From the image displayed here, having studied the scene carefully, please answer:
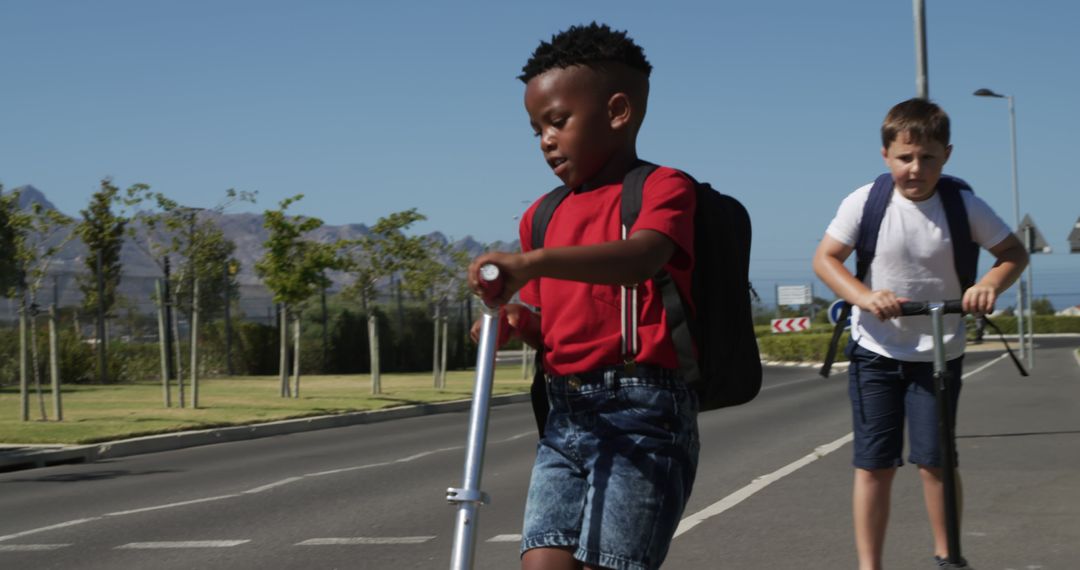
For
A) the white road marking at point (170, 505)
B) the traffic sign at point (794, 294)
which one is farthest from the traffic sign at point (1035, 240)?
the traffic sign at point (794, 294)

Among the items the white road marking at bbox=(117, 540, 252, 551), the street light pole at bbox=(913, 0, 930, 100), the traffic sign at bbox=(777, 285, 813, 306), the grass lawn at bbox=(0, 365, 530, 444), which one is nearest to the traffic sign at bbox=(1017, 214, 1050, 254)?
the grass lawn at bbox=(0, 365, 530, 444)

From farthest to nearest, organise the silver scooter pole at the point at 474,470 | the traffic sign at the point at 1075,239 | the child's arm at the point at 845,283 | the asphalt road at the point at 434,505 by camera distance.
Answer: the traffic sign at the point at 1075,239
the asphalt road at the point at 434,505
the child's arm at the point at 845,283
the silver scooter pole at the point at 474,470

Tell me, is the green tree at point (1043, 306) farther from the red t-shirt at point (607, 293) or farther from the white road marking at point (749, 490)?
the red t-shirt at point (607, 293)

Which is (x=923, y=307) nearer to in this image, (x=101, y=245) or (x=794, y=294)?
(x=101, y=245)

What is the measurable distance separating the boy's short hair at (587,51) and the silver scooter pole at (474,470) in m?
0.72

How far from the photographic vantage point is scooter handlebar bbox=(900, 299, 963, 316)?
4445 mm

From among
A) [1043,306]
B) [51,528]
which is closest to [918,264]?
[51,528]

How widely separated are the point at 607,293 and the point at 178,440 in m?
13.8

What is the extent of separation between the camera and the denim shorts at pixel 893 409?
468 centimetres

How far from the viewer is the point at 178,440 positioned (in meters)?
15.9

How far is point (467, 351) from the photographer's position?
48094 mm

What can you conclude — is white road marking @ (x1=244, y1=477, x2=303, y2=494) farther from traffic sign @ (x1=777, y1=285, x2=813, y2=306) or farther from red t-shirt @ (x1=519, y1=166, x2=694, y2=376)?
traffic sign @ (x1=777, y1=285, x2=813, y2=306)

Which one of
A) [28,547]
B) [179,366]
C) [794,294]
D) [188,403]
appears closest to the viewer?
[28,547]

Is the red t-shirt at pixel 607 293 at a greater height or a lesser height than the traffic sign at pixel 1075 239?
lesser
